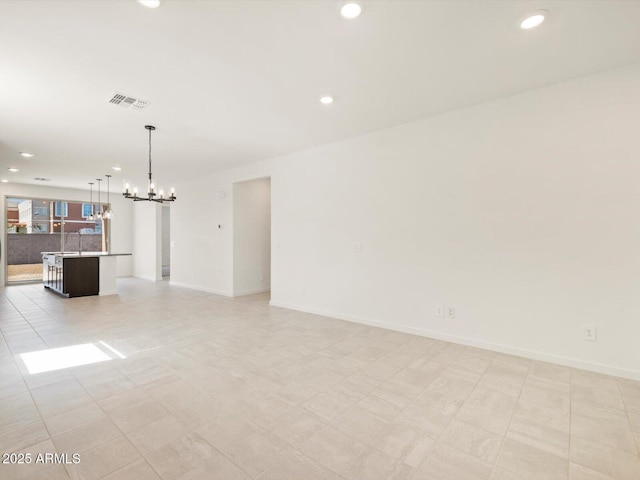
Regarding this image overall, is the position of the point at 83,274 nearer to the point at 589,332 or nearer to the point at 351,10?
the point at 351,10

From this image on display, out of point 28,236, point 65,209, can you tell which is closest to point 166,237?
point 65,209

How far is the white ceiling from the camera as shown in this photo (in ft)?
6.71

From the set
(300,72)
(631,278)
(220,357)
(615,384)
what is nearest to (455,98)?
(300,72)

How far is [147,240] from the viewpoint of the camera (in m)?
9.34

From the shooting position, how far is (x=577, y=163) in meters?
2.91

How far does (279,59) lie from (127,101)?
73.6 inches

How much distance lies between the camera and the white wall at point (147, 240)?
897cm

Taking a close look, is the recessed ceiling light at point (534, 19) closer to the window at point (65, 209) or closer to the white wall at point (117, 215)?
the white wall at point (117, 215)

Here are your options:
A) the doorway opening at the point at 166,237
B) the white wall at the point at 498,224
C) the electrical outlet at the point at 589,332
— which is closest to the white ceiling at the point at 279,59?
the white wall at the point at 498,224

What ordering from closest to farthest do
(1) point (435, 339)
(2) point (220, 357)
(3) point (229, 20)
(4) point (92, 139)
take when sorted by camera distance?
(3) point (229, 20), (2) point (220, 357), (1) point (435, 339), (4) point (92, 139)

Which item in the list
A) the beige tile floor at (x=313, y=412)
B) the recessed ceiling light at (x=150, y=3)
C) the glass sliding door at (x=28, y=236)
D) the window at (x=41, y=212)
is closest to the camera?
the beige tile floor at (x=313, y=412)

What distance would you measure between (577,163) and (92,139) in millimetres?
6104

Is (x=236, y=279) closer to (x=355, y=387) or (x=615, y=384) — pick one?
(x=355, y=387)

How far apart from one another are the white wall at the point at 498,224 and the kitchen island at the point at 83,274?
195 inches
